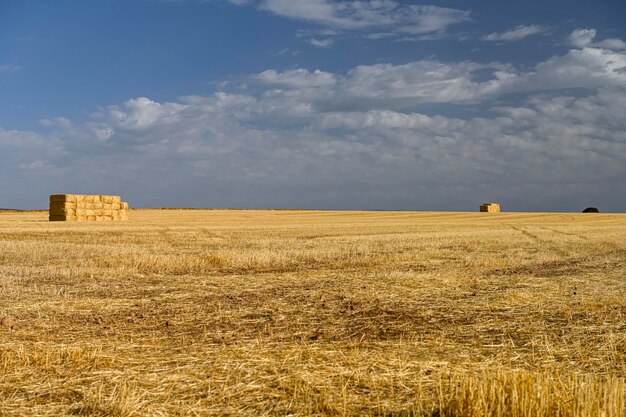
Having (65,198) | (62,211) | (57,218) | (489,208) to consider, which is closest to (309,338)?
(65,198)

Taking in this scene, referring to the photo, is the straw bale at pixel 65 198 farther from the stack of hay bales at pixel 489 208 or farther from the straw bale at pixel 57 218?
the stack of hay bales at pixel 489 208

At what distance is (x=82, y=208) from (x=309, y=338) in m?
39.7

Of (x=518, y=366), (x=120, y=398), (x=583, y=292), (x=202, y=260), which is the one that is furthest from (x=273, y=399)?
(x=202, y=260)

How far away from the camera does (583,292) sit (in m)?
12.5

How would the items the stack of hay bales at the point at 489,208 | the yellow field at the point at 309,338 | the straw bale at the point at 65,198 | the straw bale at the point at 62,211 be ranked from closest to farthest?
the yellow field at the point at 309,338 → the straw bale at the point at 62,211 → the straw bale at the point at 65,198 → the stack of hay bales at the point at 489,208

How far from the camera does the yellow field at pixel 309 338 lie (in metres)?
5.64

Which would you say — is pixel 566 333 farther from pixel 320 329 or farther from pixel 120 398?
pixel 120 398

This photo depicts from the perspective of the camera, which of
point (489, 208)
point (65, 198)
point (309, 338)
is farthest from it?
point (489, 208)

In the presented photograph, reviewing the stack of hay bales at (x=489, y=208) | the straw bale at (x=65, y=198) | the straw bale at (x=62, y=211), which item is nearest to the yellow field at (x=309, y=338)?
the straw bale at (x=62, y=211)

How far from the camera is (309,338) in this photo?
28.1 ft

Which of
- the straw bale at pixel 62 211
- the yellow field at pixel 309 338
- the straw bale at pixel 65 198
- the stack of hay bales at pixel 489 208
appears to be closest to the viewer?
the yellow field at pixel 309 338

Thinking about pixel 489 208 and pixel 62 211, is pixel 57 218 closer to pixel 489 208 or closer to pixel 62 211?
pixel 62 211

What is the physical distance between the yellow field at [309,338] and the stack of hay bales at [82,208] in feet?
88.4

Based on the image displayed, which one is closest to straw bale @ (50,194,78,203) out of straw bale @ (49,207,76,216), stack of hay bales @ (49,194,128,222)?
stack of hay bales @ (49,194,128,222)
